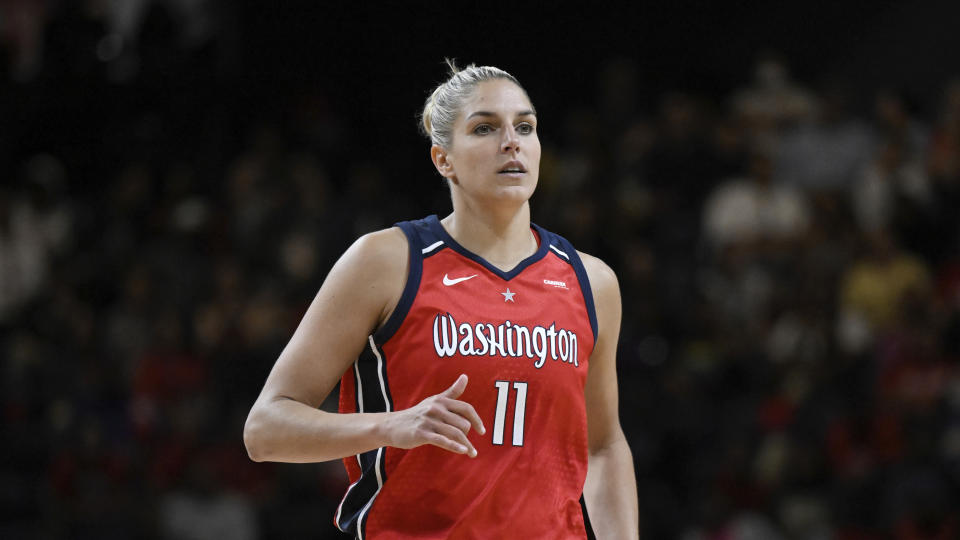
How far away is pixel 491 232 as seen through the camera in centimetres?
341

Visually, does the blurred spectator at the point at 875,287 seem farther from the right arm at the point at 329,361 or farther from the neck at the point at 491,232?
the right arm at the point at 329,361

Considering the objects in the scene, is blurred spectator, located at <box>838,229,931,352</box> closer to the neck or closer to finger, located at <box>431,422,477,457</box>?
the neck

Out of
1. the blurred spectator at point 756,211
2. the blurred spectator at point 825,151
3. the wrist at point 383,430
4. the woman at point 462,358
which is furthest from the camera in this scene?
the blurred spectator at point 825,151

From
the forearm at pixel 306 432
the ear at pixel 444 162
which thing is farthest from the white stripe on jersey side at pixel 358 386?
the ear at pixel 444 162

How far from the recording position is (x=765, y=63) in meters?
9.65

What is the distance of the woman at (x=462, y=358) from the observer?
3111mm

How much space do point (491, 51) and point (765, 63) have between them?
8.87 feet

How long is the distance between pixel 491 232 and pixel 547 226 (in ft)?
18.1

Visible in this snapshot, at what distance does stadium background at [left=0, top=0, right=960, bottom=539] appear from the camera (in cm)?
753

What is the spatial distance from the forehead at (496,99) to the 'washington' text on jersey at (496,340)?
0.57 metres

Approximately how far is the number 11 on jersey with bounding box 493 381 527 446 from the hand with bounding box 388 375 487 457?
34 centimetres

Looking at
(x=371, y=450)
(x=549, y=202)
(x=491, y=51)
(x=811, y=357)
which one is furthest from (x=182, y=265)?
(x=371, y=450)

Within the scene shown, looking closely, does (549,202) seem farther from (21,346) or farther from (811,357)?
(21,346)

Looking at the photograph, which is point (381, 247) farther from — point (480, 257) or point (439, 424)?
point (439, 424)
